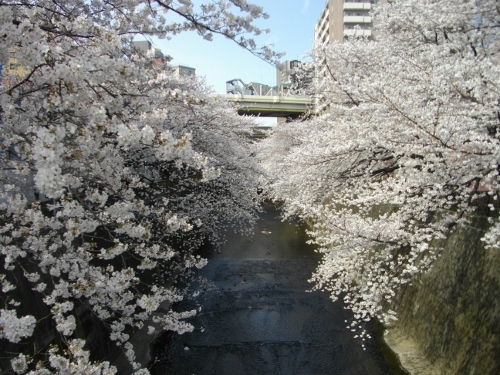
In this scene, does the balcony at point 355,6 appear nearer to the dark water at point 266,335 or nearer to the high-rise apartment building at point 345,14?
the high-rise apartment building at point 345,14

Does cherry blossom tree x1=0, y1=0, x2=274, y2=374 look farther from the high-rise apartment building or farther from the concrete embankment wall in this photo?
the high-rise apartment building

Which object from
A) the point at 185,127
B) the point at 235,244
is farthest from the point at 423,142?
the point at 235,244

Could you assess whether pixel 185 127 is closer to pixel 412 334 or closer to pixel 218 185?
pixel 218 185

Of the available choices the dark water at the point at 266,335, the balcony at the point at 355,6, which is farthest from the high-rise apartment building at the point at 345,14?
the dark water at the point at 266,335

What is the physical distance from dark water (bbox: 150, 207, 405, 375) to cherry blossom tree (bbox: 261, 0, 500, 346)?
3.20 ft

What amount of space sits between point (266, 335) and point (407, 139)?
20.4ft

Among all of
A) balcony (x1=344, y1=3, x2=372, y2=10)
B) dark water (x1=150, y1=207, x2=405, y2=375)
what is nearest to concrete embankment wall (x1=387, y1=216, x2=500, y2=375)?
dark water (x1=150, y1=207, x2=405, y2=375)

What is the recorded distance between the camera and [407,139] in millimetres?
6379

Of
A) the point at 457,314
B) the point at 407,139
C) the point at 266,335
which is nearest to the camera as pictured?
the point at 407,139

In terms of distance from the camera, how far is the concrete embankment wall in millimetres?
6275

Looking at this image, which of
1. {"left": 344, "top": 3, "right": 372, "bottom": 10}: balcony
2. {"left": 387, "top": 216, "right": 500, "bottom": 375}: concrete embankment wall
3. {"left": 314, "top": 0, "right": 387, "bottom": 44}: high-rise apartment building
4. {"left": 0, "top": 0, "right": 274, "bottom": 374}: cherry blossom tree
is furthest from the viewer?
{"left": 344, "top": 3, "right": 372, "bottom": 10}: balcony

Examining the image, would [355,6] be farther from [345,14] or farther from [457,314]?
[457,314]

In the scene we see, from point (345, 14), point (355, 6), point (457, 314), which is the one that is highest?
point (355, 6)

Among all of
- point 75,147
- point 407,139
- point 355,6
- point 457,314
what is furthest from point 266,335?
point 355,6
